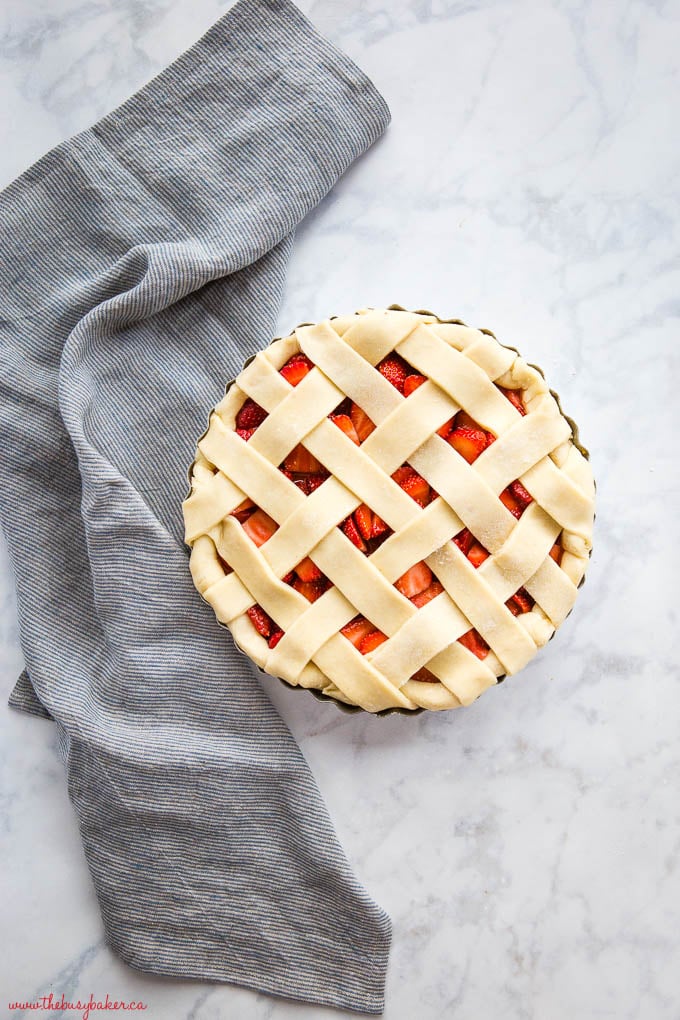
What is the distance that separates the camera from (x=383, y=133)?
1317mm

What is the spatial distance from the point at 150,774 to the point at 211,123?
943 millimetres

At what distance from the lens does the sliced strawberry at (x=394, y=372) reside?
107 centimetres

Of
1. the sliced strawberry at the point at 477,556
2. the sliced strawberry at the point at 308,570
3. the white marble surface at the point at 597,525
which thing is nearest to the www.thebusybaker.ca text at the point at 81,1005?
the white marble surface at the point at 597,525

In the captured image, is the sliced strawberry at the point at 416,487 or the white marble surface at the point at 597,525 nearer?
the sliced strawberry at the point at 416,487

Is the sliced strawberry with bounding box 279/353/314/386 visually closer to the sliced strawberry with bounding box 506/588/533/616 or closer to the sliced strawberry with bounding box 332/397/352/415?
the sliced strawberry with bounding box 332/397/352/415

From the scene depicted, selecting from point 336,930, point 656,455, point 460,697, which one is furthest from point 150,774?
point 656,455

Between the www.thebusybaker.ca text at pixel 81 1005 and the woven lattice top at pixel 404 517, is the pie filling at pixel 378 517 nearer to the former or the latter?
the woven lattice top at pixel 404 517

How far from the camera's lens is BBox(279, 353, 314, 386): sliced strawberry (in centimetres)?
109

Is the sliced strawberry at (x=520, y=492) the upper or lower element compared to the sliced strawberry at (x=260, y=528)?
lower

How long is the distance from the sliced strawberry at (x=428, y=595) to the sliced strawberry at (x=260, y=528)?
0.20 meters

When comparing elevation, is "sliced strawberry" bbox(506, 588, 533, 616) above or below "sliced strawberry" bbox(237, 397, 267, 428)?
below

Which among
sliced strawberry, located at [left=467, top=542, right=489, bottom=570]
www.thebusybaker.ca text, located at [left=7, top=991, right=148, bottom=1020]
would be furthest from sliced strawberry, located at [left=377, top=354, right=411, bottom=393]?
www.thebusybaker.ca text, located at [left=7, top=991, right=148, bottom=1020]

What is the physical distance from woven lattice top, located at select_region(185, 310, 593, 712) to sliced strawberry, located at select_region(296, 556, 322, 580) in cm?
1

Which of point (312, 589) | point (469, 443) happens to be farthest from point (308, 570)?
point (469, 443)
